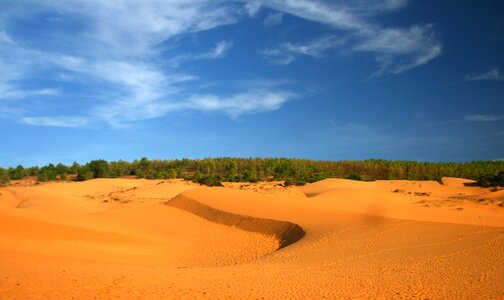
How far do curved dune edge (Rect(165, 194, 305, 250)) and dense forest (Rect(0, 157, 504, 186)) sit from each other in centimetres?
2029

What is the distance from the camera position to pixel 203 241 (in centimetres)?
1672

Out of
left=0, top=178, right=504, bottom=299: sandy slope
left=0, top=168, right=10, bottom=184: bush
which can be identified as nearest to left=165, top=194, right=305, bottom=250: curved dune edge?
left=0, top=178, right=504, bottom=299: sandy slope

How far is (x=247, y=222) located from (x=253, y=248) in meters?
3.57

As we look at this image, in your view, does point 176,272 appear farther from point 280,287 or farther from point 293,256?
point 293,256

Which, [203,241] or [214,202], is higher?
[214,202]

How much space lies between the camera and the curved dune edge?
16.2m

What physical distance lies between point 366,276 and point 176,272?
428cm

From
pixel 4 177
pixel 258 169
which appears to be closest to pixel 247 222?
pixel 258 169

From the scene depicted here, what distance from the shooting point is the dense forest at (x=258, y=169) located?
1841 inches

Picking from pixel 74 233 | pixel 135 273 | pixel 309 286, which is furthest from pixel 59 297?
pixel 74 233

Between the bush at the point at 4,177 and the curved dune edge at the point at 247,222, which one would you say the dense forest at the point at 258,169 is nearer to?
the bush at the point at 4,177

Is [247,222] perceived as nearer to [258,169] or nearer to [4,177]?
[258,169]

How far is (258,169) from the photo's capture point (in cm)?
4997

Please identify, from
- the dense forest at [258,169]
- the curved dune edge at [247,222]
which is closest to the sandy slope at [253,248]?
the curved dune edge at [247,222]
